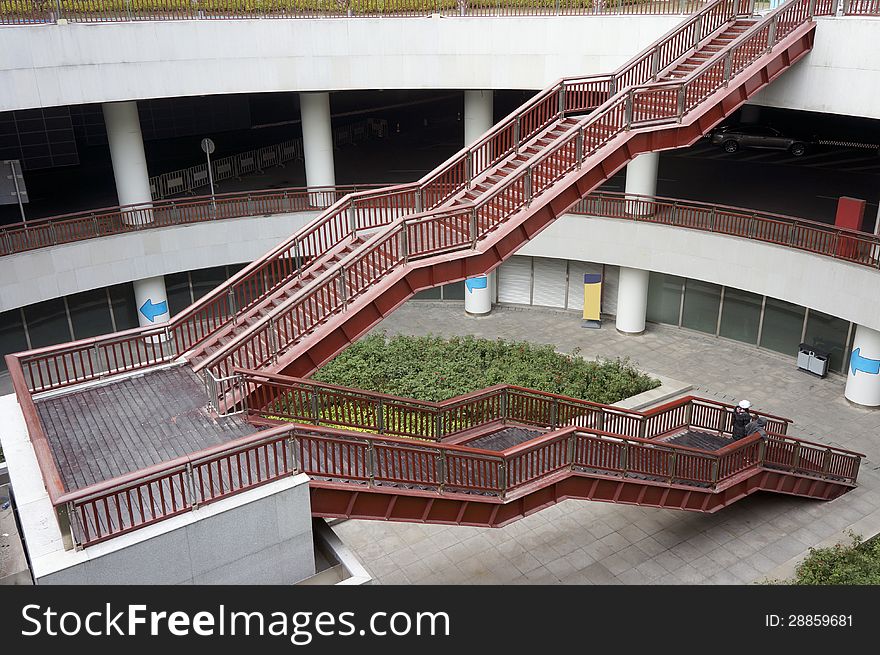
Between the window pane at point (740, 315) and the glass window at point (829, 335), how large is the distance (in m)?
1.65

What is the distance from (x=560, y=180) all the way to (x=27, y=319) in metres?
17.4

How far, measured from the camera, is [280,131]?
3441cm

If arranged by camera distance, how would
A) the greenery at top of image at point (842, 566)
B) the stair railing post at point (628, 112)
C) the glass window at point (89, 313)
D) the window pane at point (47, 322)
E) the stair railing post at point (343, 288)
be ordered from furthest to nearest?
the glass window at point (89, 313) → the window pane at point (47, 322) → the stair railing post at point (628, 112) → the greenery at top of image at point (842, 566) → the stair railing post at point (343, 288)

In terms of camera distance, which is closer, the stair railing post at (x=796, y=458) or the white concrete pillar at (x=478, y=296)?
the stair railing post at (x=796, y=458)

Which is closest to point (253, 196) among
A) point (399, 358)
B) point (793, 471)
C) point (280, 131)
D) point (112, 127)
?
point (112, 127)

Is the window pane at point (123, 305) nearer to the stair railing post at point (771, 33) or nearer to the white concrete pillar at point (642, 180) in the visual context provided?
the white concrete pillar at point (642, 180)

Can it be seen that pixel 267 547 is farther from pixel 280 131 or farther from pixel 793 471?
pixel 280 131

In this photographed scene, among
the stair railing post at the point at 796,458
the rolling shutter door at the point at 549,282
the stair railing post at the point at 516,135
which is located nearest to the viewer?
the stair railing post at the point at 796,458

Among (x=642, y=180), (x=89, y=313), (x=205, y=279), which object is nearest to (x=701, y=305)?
(x=642, y=180)

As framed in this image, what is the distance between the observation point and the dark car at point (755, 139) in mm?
29281

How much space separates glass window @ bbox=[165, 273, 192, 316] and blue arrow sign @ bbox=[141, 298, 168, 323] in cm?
97

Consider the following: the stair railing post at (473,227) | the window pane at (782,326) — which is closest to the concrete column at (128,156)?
the stair railing post at (473,227)

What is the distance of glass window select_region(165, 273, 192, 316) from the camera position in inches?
1024

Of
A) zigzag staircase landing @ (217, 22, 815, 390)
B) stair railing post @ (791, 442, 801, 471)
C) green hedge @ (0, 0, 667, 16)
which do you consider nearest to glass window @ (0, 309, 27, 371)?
green hedge @ (0, 0, 667, 16)
